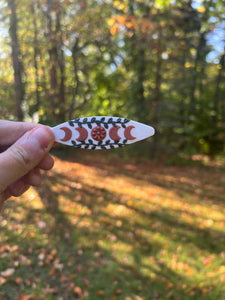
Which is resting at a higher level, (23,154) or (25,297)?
(23,154)

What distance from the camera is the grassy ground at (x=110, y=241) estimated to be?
329 centimetres

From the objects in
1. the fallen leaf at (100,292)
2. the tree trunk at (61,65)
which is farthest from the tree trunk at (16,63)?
the fallen leaf at (100,292)

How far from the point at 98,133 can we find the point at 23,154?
436 mm

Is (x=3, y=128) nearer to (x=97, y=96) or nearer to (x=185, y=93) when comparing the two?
(x=97, y=96)

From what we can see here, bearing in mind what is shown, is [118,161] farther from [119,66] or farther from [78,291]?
[78,291]

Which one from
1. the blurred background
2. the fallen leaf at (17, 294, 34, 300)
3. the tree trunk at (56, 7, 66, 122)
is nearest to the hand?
the blurred background

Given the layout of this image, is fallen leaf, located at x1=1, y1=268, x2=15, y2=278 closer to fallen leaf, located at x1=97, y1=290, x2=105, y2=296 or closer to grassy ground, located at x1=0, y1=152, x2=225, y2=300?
grassy ground, located at x1=0, y1=152, x2=225, y2=300

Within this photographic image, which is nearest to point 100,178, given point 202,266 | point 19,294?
point 202,266

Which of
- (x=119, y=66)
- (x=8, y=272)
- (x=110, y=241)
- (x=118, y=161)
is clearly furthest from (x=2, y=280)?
(x=118, y=161)

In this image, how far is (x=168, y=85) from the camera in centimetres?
712

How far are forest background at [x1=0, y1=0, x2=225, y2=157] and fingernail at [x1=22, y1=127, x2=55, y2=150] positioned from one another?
1.21m

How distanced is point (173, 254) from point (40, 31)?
14.2ft

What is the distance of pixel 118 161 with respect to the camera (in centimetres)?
817

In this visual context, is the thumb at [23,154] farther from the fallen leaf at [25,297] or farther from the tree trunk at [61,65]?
the tree trunk at [61,65]
